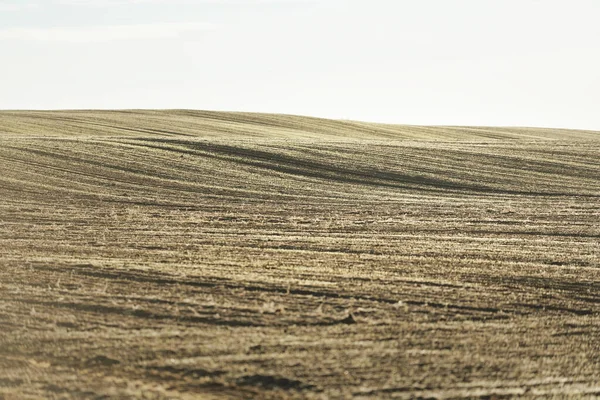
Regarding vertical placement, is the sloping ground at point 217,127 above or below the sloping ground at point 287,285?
above

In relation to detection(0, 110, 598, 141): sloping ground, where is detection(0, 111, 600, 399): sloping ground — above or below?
below

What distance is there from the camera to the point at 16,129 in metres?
34.2

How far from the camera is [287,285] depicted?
376 inches

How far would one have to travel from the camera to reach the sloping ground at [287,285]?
22.0 feet

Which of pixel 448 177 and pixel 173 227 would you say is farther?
A: pixel 448 177

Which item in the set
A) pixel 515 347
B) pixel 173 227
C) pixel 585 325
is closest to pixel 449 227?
pixel 173 227

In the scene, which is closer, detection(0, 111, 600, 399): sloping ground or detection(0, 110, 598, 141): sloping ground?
detection(0, 111, 600, 399): sloping ground

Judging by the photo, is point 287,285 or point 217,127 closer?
point 287,285

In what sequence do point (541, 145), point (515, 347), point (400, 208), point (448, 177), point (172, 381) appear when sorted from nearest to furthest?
point (172, 381), point (515, 347), point (400, 208), point (448, 177), point (541, 145)

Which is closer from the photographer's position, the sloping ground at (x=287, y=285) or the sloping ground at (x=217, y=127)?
the sloping ground at (x=287, y=285)

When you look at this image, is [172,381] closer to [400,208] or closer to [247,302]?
[247,302]

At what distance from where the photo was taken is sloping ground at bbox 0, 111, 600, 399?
6.72m

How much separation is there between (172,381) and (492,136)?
42224mm

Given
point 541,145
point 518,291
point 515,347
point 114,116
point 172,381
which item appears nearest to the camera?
point 172,381
